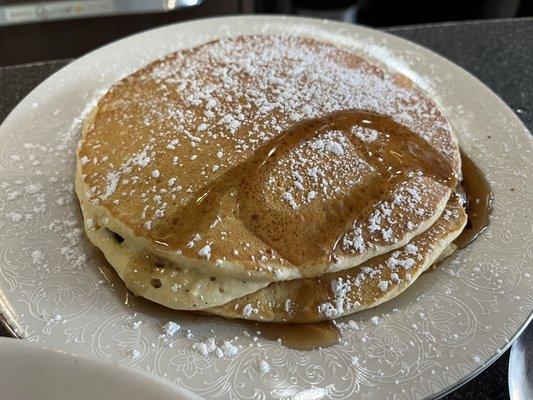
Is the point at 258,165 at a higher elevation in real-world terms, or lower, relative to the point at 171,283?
higher

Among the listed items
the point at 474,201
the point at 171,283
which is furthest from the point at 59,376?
the point at 474,201

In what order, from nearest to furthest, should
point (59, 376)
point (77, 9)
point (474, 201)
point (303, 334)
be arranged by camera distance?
point (59, 376) < point (303, 334) < point (474, 201) < point (77, 9)

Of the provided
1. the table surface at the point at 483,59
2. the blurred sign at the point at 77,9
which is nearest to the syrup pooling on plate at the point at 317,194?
the table surface at the point at 483,59

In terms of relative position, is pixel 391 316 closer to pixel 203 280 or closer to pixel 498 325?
pixel 498 325

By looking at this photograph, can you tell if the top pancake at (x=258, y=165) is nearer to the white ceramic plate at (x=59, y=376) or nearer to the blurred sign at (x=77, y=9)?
the white ceramic plate at (x=59, y=376)

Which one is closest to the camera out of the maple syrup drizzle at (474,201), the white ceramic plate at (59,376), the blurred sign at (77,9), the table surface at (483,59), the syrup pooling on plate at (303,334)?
the white ceramic plate at (59,376)

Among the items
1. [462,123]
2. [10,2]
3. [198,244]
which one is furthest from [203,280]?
[10,2]

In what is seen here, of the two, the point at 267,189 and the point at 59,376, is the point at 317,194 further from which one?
the point at 59,376
